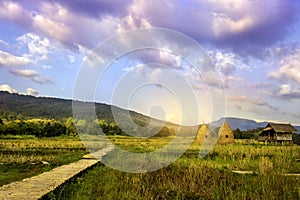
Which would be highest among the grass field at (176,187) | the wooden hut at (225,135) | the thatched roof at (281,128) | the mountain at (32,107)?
the mountain at (32,107)

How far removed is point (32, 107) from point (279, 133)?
75797mm

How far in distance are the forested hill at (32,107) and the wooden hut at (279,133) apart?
162 ft

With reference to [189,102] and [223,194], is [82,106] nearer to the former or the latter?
[189,102]

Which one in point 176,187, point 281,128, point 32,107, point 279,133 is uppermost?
point 32,107

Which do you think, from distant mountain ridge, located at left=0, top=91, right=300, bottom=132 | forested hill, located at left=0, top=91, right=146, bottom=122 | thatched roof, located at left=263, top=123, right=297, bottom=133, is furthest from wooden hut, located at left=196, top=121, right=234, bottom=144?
forested hill, located at left=0, top=91, right=146, bottom=122

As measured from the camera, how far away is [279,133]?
1886 inches

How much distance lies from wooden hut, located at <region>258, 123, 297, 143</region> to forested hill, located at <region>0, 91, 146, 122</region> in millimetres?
49449

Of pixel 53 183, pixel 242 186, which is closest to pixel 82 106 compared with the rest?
pixel 53 183

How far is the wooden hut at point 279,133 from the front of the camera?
47.6 metres

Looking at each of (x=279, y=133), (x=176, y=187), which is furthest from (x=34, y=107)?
(x=176, y=187)

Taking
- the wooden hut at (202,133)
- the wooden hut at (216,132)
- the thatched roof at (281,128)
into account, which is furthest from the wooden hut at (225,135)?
the thatched roof at (281,128)

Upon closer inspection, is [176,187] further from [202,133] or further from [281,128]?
[281,128]

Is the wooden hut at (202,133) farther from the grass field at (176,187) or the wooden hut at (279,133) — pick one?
the grass field at (176,187)

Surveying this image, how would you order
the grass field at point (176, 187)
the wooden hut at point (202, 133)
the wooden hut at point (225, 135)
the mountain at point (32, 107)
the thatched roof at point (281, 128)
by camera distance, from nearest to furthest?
the grass field at point (176, 187)
the wooden hut at point (202, 133)
the wooden hut at point (225, 135)
the thatched roof at point (281, 128)
the mountain at point (32, 107)
